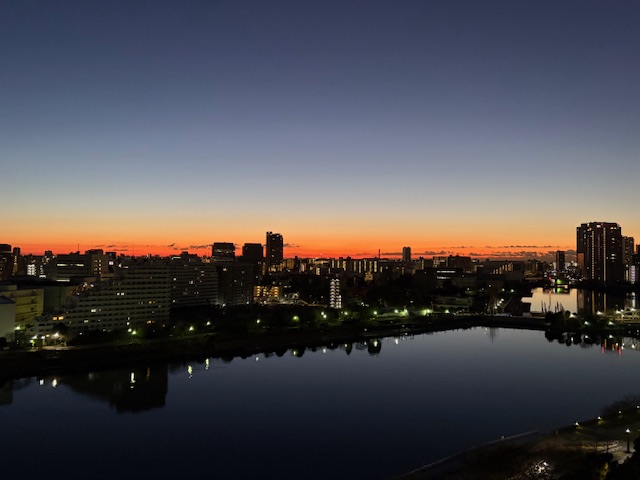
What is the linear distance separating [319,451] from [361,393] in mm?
2315

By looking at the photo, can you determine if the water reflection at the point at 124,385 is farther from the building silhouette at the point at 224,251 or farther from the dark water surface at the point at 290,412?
the building silhouette at the point at 224,251

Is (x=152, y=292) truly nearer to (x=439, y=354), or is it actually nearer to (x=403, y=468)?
(x=439, y=354)

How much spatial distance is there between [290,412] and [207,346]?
4039mm

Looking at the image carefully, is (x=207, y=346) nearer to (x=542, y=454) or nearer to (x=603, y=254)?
(x=542, y=454)

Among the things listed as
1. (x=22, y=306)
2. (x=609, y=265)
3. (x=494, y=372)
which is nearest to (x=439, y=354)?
(x=494, y=372)

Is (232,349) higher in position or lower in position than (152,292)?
lower

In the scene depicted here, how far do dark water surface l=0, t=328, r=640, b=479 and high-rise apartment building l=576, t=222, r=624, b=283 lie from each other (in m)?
32.2

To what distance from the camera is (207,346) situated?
32.0 ft

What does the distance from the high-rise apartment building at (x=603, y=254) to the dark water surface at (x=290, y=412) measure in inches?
1266

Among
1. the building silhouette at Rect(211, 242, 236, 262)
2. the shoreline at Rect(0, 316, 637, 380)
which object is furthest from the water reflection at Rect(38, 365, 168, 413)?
the building silhouette at Rect(211, 242, 236, 262)

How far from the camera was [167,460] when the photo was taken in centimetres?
463

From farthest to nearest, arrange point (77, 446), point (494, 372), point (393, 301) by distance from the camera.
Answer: point (393, 301) → point (494, 372) → point (77, 446)

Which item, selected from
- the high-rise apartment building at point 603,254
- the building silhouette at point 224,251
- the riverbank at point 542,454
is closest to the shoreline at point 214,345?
the riverbank at point 542,454

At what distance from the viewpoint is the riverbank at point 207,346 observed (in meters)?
7.95
